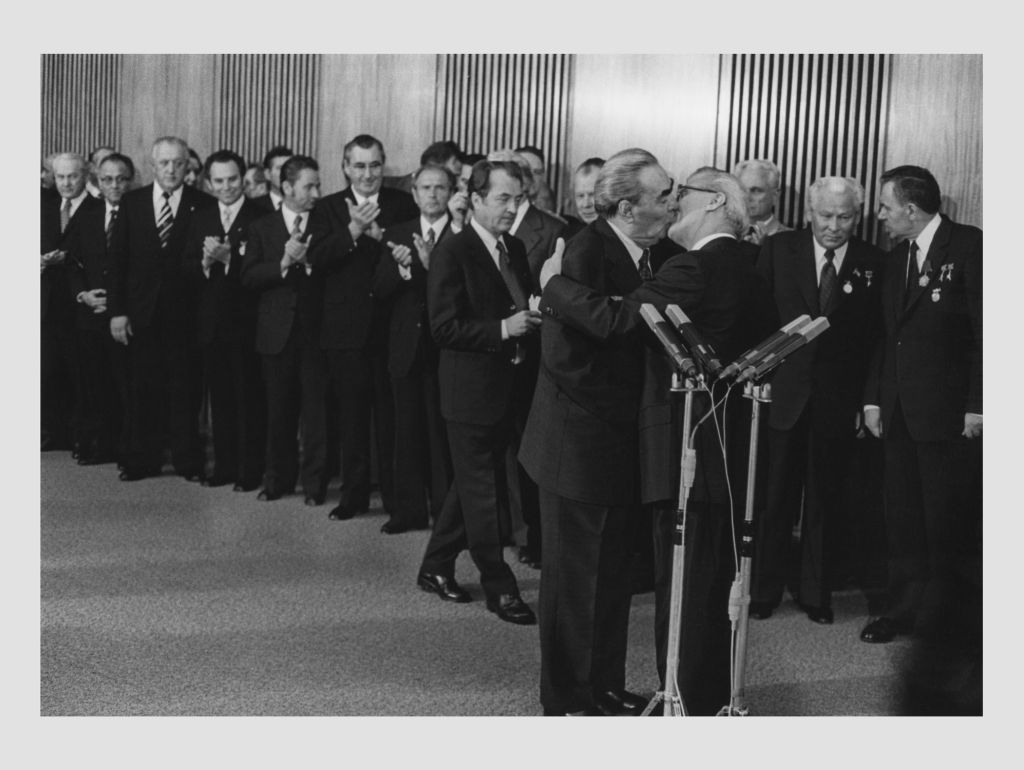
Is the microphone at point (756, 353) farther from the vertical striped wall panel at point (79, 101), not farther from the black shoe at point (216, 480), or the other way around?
the black shoe at point (216, 480)

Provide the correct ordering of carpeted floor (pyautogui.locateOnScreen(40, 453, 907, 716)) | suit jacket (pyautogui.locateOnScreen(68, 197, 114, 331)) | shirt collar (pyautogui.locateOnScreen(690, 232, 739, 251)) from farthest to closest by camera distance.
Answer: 1. suit jacket (pyautogui.locateOnScreen(68, 197, 114, 331))
2. carpeted floor (pyautogui.locateOnScreen(40, 453, 907, 716))
3. shirt collar (pyautogui.locateOnScreen(690, 232, 739, 251))

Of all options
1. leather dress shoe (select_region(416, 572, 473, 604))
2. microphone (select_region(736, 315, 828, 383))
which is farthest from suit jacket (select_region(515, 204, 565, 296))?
microphone (select_region(736, 315, 828, 383))

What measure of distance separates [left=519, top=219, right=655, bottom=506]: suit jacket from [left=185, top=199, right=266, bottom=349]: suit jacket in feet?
8.87

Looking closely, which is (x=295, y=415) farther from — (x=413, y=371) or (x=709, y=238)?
(x=709, y=238)

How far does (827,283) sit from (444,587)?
1.69m

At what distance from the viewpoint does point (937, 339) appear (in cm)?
451

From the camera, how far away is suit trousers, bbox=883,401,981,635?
14.6 feet

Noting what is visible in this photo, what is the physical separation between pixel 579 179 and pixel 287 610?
6.07ft

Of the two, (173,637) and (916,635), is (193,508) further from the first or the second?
(916,635)

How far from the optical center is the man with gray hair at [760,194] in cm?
477

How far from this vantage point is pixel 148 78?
15.3ft

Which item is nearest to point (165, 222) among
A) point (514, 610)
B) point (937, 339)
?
point (514, 610)

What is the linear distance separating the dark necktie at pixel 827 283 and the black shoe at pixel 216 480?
2921mm

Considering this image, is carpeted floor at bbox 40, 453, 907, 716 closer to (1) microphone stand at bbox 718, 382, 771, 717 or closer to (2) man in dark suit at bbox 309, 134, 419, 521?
(2) man in dark suit at bbox 309, 134, 419, 521
